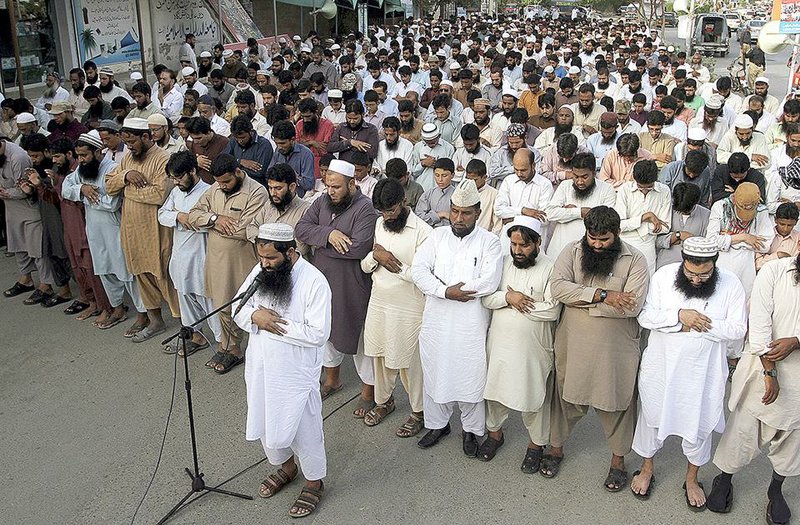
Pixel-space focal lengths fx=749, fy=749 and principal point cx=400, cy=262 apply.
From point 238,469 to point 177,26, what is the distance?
16537mm

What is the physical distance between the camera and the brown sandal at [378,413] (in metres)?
4.89

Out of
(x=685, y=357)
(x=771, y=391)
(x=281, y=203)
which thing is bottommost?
(x=771, y=391)

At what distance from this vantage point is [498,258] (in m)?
4.13

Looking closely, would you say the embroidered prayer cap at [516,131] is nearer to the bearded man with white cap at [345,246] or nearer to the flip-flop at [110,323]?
the bearded man with white cap at [345,246]

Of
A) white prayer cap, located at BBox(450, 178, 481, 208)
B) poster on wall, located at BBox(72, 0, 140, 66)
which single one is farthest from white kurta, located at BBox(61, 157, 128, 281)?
poster on wall, located at BBox(72, 0, 140, 66)

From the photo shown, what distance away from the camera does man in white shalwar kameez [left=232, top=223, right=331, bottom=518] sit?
12.1 feet

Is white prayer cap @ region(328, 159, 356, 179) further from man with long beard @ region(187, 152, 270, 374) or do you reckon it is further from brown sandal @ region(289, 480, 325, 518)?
brown sandal @ region(289, 480, 325, 518)

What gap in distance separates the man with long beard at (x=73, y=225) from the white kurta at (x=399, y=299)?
2.93m

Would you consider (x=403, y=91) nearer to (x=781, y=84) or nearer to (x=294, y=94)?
(x=294, y=94)

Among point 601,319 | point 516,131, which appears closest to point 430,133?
point 516,131

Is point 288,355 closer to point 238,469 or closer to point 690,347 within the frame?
point 238,469

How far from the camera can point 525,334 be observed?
13.5 ft

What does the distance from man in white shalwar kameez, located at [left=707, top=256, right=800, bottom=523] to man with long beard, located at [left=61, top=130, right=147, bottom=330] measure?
14.9 ft

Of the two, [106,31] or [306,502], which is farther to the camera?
[106,31]
